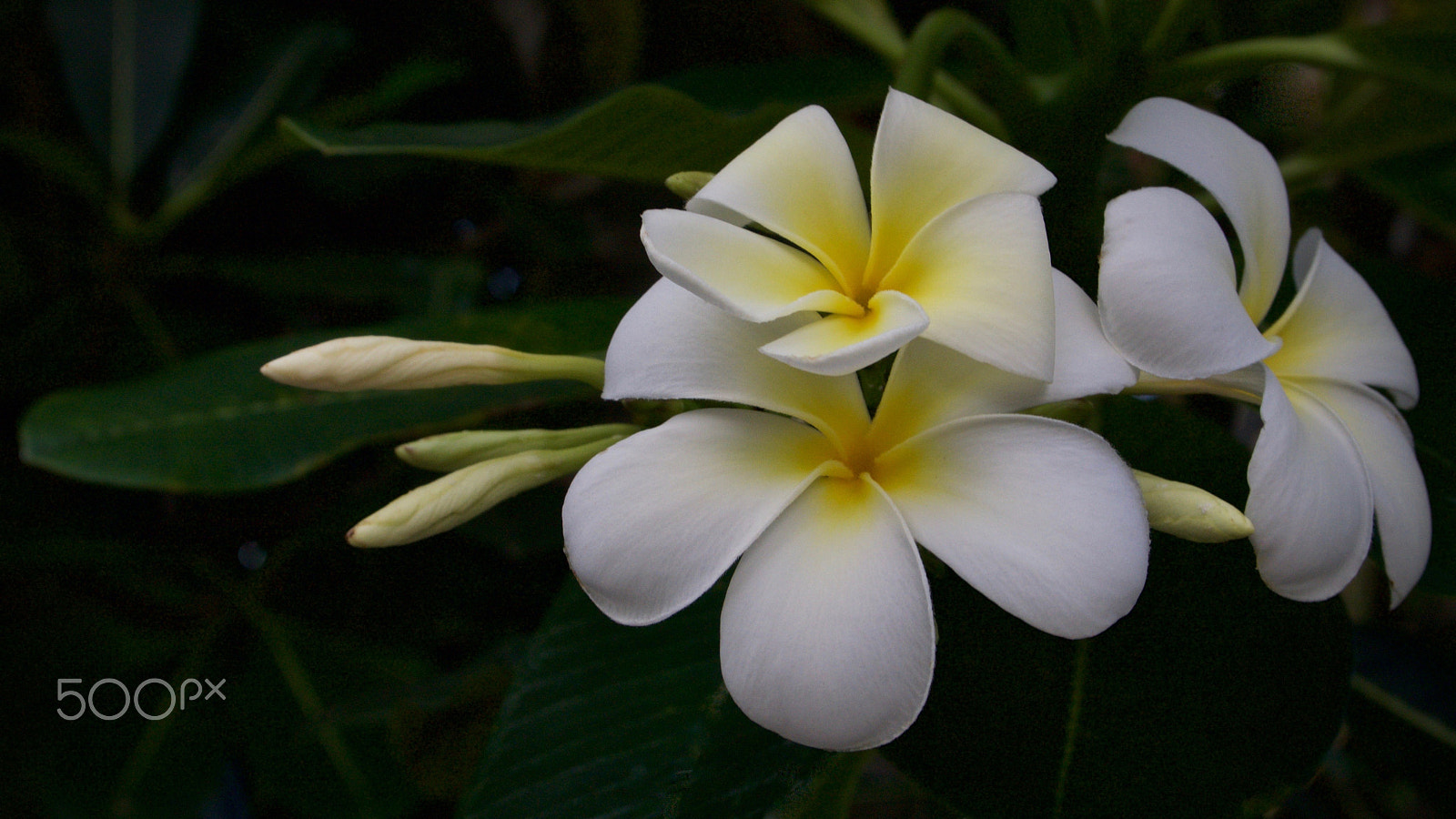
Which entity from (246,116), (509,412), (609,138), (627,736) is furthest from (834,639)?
(246,116)

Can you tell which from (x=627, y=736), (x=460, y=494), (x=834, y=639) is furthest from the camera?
(x=627, y=736)

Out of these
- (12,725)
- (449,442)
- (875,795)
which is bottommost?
(875,795)

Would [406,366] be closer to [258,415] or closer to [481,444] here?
[481,444]

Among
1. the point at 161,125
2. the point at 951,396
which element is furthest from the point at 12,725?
the point at 951,396

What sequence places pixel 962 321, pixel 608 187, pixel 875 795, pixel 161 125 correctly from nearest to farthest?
pixel 962 321
pixel 875 795
pixel 161 125
pixel 608 187

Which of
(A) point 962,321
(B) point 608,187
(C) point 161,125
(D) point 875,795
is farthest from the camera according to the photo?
(B) point 608,187

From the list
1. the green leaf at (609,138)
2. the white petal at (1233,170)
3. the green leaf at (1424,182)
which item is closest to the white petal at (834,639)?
the white petal at (1233,170)

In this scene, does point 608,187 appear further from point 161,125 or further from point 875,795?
point 875,795
